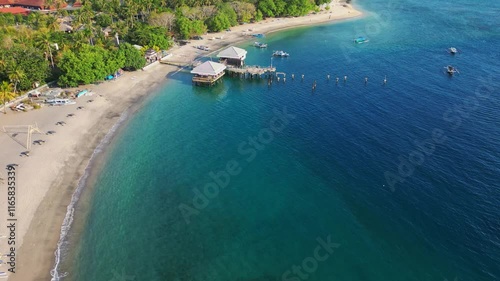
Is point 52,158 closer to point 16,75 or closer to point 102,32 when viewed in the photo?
point 16,75

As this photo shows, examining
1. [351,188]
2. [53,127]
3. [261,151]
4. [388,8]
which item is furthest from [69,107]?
[388,8]

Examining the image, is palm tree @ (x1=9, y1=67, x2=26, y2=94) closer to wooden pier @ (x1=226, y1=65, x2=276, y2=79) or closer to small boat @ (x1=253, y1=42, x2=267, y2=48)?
wooden pier @ (x1=226, y1=65, x2=276, y2=79)

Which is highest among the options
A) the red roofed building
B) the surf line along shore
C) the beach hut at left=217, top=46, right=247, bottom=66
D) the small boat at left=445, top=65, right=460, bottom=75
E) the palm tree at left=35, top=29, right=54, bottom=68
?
the red roofed building

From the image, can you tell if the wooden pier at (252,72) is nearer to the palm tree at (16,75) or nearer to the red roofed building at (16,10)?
the palm tree at (16,75)

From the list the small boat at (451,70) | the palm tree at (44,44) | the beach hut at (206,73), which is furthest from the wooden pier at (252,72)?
the small boat at (451,70)

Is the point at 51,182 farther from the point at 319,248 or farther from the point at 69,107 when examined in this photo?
the point at 319,248

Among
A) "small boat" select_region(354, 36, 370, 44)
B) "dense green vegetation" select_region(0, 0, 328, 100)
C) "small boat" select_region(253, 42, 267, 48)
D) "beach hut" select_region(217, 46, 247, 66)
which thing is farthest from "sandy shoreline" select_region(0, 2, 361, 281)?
"small boat" select_region(354, 36, 370, 44)
